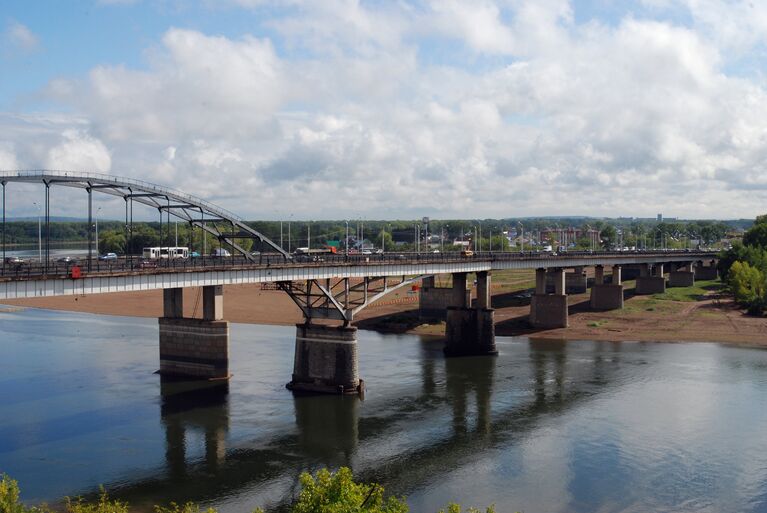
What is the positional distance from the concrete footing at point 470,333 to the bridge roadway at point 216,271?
5.04m

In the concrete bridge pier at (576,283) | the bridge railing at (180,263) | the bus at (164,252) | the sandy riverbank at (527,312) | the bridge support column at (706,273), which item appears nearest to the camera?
the bridge railing at (180,263)

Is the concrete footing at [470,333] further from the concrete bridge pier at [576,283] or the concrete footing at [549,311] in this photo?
the concrete bridge pier at [576,283]

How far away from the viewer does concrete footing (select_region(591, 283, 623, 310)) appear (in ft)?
379

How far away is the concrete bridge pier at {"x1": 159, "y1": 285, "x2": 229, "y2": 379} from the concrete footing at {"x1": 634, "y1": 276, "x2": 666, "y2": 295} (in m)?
86.3

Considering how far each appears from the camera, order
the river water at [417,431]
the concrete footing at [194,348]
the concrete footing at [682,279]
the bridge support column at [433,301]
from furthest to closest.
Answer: the concrete footing at [682,279], the bridge support column at [433,301], the concrete footing at [194,348], the river water at [417,431]

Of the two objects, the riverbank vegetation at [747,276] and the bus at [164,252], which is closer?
the bus at [164,252]

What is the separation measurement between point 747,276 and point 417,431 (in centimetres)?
8056

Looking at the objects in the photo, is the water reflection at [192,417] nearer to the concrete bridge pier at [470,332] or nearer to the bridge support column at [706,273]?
the concrete bridge pier at [470,332]

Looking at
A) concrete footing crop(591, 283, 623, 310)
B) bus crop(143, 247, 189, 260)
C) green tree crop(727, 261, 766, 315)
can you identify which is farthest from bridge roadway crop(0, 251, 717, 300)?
green tree crop(727, 261, 766, 315)

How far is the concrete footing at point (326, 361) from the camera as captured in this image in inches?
2451

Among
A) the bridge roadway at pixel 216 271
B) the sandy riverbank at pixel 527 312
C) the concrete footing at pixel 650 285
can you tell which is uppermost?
the bridge roadway at pixel 216 271

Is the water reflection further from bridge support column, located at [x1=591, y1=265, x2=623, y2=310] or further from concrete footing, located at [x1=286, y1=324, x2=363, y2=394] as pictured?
bridge support column, located at [x1=591, y1=265, x2=623, y2=310]

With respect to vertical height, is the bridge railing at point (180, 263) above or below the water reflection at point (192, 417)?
above

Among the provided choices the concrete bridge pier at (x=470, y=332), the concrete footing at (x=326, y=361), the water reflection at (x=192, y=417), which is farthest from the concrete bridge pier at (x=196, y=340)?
the concrete bridge pier at (x=470, y=332)
